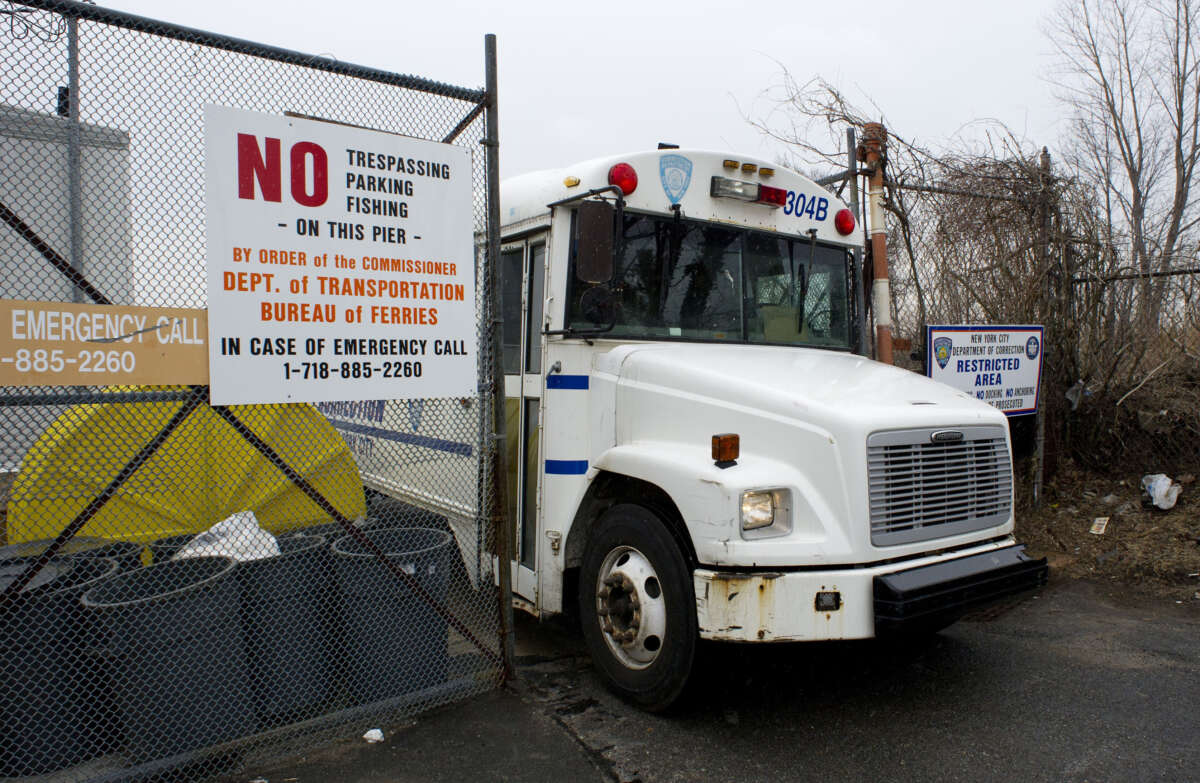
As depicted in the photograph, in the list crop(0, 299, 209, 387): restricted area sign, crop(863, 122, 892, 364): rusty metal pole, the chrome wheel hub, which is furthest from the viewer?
crop(863, 122, 892, 364): rusty metal pole

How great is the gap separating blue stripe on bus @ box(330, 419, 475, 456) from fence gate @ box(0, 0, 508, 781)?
1.92 feet

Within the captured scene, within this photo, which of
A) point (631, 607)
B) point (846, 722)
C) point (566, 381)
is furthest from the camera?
point (566, 381)

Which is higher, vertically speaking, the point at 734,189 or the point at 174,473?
the point at 734,189

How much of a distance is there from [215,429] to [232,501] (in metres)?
0.38

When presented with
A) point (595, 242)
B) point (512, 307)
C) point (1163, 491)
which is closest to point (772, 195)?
point (595, 242)

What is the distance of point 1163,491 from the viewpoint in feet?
21.1

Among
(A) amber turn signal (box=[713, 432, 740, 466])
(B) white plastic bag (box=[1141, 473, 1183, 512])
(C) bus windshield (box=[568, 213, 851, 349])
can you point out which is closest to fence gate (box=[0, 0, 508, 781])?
(C) bus windshield (box=[568, 213, 851, 349])

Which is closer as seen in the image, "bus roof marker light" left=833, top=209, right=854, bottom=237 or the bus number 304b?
the bus number 304b

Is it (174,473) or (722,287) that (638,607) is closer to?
(722,287)

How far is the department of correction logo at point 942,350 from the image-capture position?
6.13m

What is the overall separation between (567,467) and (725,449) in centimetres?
112

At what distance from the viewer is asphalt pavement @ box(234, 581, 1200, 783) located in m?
3.16

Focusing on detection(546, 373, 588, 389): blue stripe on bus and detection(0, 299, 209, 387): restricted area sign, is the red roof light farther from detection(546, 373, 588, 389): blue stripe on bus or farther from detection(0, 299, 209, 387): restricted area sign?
detection(0, 299, 209, 387): restricted area sign

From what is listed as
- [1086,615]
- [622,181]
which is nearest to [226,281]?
[622,181]
